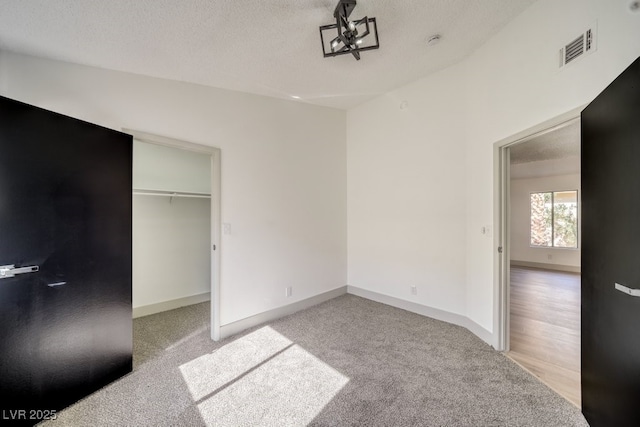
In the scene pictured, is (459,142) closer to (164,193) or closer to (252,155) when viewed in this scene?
(252,155)

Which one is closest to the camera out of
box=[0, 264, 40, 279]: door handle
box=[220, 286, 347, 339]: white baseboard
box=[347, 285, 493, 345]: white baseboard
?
box=[0, 264, 40, 279]: door handle

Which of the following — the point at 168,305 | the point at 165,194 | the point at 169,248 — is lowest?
the point at 168,305

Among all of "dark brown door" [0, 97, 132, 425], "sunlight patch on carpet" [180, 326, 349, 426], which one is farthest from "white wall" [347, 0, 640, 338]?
"dark brown door" [0, 97, 132, 425]

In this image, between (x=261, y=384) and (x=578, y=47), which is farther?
(x=261, y=384)

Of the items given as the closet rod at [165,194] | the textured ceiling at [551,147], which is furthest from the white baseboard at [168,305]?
the textured ceiling at [551,147]

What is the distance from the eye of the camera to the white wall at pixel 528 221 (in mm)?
6117

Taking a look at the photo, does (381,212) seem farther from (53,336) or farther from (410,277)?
(53,336)

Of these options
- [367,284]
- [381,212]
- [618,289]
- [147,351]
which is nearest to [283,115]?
[381,212]

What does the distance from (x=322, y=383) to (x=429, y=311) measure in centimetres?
188

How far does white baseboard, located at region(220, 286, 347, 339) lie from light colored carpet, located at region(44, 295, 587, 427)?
10 centimetres

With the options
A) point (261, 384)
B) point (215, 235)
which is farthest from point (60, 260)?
point (261, 384)

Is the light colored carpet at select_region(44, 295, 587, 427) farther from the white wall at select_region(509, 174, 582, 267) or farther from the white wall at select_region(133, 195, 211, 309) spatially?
the white wall at select_region(509, 174, 582, 267)

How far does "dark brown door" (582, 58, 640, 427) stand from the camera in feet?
3.85

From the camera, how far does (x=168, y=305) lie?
345 centimetres
